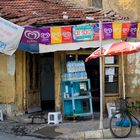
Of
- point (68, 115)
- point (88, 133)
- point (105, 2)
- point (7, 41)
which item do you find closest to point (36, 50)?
point (7, 41)

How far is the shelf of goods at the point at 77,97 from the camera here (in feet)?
48.0

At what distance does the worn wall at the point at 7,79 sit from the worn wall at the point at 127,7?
463cm

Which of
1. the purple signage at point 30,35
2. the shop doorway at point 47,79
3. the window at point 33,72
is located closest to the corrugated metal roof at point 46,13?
the purple signage at point 30,35

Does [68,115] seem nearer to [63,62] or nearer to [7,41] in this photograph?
[63,62]

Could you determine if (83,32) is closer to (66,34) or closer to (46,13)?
(66,34)

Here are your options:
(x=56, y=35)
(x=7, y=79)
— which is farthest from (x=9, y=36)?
(x=7, y=79)

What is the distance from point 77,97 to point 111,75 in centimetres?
197

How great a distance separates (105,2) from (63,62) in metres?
3.75

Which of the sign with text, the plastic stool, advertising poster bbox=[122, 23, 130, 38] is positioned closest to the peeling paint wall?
advertising poster bbox=[122, 23, 130, 38]

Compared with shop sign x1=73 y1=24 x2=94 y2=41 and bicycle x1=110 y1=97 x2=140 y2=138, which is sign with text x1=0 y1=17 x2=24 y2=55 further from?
bicycle x1=110 y1=97 x2=140 y2=138

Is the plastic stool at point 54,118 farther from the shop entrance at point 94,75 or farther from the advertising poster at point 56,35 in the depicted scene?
the shop entrance at point 94,75

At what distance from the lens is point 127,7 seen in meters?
17.1

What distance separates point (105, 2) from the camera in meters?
17.7

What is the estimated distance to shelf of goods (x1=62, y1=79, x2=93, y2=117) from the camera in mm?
14641
